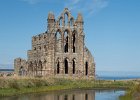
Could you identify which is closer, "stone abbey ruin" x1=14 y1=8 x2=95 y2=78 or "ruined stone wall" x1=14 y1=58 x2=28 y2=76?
"stone abbey ruin" x1=14 y1=8 x2=95 y2=78

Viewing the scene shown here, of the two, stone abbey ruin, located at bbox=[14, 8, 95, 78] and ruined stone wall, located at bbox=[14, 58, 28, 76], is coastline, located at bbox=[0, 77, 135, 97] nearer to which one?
stone abbey ruin, located at bbox=[14, 8, 95, 78]

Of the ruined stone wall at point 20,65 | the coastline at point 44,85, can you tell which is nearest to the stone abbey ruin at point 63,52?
the ruined stone wall at point 20,65

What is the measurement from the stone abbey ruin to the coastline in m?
10.8

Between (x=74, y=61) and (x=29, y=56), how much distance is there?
1327 cm

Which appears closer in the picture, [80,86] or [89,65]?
[80,86]

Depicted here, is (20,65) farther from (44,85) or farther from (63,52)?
(44,85)

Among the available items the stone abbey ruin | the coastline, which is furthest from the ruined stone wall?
the coastline

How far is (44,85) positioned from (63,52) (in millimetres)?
25405

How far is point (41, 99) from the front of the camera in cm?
4988

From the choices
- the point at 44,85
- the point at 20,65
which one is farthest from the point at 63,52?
the point at 44,85

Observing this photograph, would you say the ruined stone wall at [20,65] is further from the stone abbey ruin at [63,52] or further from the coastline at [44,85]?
the coastline at [44,85]

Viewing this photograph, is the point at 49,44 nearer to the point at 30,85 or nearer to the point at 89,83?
the point at 89,83

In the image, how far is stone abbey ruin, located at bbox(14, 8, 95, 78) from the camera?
87750mm

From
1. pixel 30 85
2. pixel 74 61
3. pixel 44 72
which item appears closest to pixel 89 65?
pixel 74 61
